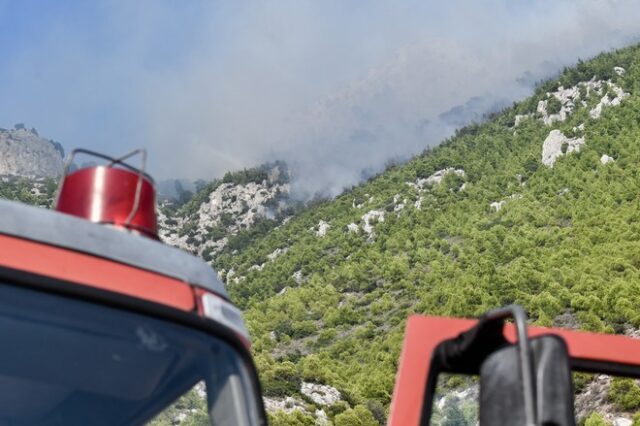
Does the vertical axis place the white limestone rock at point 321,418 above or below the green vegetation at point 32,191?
below

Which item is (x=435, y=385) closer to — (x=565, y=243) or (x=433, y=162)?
(x=565, y=243)

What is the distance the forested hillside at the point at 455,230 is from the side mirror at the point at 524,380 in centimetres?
3379

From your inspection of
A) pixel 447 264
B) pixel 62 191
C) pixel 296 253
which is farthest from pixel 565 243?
pixel 62 191

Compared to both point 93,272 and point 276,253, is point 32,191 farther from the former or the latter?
point 93,272

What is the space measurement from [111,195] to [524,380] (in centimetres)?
143

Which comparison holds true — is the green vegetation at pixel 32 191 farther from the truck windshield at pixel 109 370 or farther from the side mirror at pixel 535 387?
the side mirror at pixel 535 387

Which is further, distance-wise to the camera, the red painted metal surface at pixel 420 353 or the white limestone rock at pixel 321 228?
the white limestone rock at pixel 321 228

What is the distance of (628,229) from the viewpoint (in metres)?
52.2

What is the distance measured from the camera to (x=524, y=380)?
173cm

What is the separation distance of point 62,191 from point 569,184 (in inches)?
2970

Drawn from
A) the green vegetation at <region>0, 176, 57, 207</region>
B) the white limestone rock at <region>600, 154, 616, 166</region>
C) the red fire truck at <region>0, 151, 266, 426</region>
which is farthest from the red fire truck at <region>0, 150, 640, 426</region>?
the green vegetation at <region>0, 176, 57, 207</region>

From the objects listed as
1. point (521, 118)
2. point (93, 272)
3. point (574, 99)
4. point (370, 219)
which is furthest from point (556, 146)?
point (93, 272)

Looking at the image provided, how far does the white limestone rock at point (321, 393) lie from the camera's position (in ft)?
97.5

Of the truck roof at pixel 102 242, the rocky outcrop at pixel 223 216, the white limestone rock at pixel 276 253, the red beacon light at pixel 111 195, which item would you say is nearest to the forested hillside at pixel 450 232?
the white limestone rock at pixel 276 253
